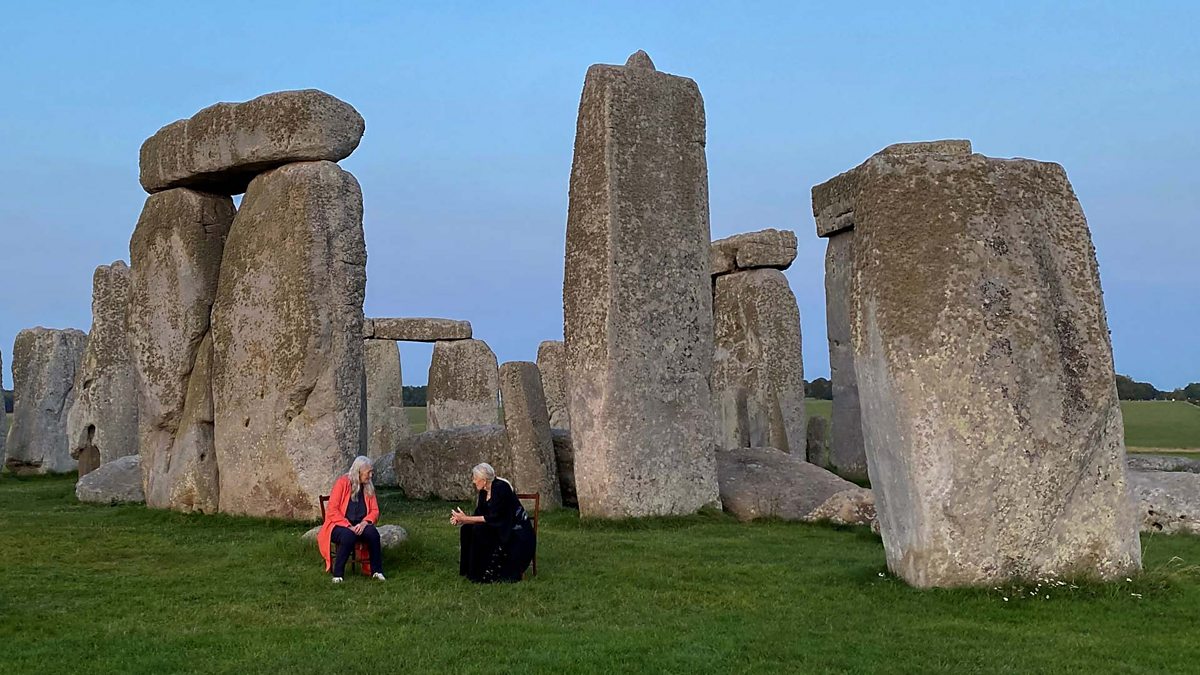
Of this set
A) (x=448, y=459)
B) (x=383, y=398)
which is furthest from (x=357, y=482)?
(x=383, y=398)

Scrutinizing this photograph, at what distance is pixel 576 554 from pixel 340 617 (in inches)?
105

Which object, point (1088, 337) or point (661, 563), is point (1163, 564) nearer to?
point (1088, 337)

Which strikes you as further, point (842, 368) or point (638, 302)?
point (842, 368)

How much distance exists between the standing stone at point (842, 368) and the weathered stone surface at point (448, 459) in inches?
211

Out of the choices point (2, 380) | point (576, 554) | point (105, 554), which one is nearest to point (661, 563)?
point (576, 554)

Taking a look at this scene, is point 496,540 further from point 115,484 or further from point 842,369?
point 842,369

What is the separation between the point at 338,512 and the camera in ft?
26.5

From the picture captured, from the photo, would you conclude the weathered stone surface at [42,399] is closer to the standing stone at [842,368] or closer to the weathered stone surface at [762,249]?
the weathered stone surface at [762,249]

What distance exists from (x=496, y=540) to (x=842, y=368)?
1013 cm

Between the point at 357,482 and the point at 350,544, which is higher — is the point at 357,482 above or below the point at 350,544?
above

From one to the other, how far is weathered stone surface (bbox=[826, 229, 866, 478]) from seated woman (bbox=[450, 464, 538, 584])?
9534mm

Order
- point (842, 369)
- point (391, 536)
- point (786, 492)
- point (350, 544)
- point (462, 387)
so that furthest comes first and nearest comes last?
point (462, 387)
point (842, 369)
point (786, 492)
point (391, 536)
point (350, 544)

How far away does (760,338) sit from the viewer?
725 inches

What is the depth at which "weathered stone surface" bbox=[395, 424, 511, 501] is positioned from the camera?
44.8 ft
